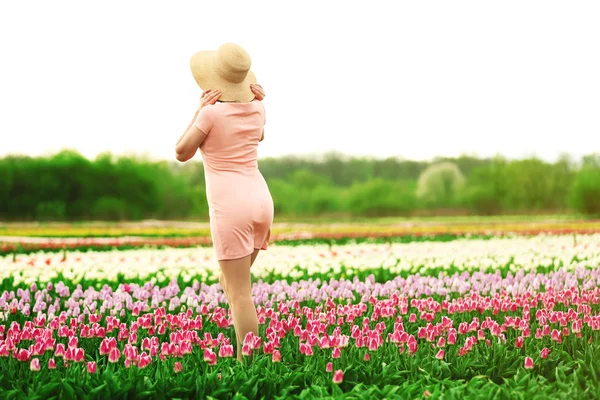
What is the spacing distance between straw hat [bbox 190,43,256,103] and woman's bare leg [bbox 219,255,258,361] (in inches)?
40.6

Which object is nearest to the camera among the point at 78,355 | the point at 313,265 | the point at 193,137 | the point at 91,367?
the point at 91,367

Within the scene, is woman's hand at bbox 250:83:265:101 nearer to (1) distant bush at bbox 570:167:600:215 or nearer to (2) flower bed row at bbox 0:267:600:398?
(2) flower bed row at bbox 0:267:600:398

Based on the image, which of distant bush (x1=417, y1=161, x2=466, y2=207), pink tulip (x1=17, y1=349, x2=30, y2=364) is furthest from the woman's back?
distant bush (x1=417, y1=161, x2=466, y2=207)

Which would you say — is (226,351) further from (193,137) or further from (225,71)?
(225,71)

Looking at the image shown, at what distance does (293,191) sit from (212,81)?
159ft

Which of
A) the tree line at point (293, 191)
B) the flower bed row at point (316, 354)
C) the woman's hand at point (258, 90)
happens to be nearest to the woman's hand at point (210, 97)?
the woman's hand at point (258, 90)

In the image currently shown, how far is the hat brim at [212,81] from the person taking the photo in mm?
4207

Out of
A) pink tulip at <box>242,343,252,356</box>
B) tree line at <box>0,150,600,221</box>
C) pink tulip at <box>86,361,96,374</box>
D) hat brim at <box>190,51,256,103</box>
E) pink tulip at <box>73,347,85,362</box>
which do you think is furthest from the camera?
tree line at <box>0,150,600,221</box>

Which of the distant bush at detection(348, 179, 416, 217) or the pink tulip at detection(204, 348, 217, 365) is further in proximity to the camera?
the distant bush at detection(348, 179, 416, 217)

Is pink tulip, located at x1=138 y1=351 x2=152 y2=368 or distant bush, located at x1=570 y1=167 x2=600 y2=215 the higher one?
distant bush, located at x1=570 y1=167 x2=600 y2=215

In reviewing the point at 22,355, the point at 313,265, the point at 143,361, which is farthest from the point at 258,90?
the point at 313,265

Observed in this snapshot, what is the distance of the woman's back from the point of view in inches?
161

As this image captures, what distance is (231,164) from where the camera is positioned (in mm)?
4164

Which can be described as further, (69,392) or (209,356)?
(209,356)
